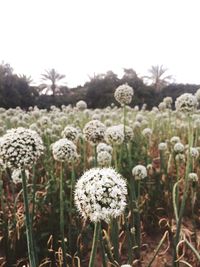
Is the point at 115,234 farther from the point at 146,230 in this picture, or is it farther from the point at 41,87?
the point at 41,87

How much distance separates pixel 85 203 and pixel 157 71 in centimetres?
4162

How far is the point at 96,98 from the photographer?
3297 cm

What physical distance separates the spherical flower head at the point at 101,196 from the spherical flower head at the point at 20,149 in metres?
0.51

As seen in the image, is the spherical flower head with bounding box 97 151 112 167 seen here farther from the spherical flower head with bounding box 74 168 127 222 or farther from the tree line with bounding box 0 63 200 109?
the tree line with bounding box 0 63 200 109

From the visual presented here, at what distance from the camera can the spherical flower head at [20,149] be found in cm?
247

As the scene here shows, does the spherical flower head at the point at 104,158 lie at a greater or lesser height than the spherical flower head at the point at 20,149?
lesser

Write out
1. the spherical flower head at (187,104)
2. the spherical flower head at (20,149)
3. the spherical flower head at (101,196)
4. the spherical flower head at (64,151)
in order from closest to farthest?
the spherical flower head at (101,196) < the spherical flower head at (20,149) < the spherical flower head at (64,151) < the spherical flower head at (187,104)

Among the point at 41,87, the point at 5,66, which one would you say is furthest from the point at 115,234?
the point at 41,87

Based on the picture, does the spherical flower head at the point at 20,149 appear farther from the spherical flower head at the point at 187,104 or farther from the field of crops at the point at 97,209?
the spherical flower head at the point at 187,104

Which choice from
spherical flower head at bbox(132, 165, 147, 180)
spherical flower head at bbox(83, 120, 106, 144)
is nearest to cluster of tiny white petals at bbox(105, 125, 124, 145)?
spherical flower head at bbox(83, 120, 106, 144)

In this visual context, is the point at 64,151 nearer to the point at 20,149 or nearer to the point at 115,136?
the point at 115,136

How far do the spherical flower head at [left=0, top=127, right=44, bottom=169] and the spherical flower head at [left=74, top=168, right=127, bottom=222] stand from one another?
51 centimetres

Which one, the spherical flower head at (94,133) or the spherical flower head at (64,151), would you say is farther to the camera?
the spherical flower head at (94,133)

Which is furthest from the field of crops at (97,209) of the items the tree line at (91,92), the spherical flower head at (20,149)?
the tree line at (91,92)
